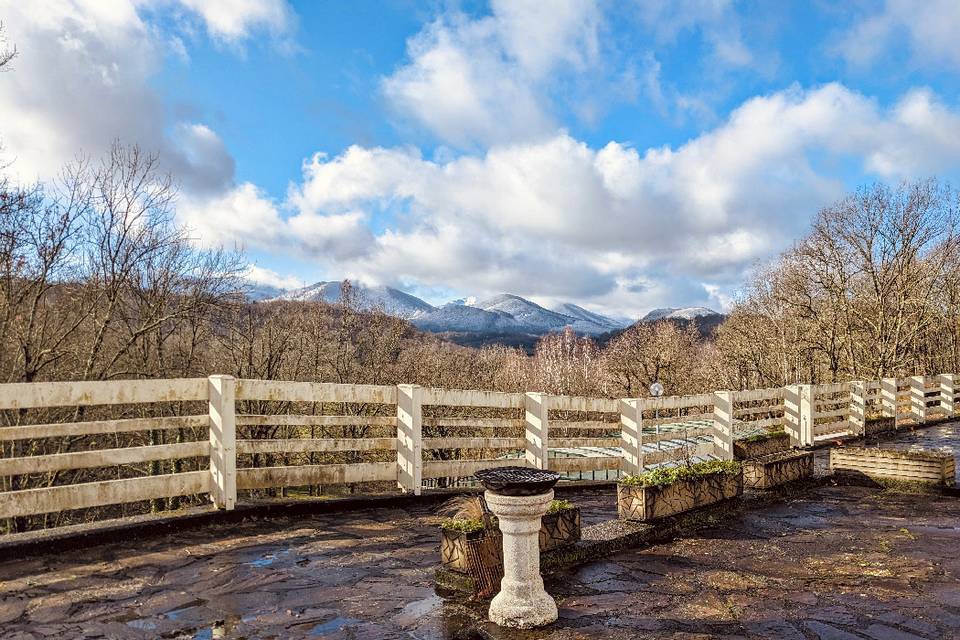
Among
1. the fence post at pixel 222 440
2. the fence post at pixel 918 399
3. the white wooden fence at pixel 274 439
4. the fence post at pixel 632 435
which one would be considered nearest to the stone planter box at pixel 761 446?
the white wooden fence at pixel 274 439

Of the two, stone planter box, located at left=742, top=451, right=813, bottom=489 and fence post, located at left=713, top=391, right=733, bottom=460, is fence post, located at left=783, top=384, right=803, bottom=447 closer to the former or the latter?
fence post, located at left=713, top=391, right=733, bottom=460

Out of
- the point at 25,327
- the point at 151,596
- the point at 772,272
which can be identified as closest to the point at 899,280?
the point at 772,272

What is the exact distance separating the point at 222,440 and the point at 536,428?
3.81m

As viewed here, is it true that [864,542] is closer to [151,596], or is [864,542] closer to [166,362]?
[151,596]

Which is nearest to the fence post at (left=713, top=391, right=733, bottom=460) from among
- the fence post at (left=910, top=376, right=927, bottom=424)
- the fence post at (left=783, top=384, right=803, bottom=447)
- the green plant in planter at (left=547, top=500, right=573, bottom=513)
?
the fence post at (left=783, top=384, right=803, bottom=447)

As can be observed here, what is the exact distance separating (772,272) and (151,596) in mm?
33098

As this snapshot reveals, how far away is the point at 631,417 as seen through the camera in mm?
8578

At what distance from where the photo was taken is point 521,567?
134 inches

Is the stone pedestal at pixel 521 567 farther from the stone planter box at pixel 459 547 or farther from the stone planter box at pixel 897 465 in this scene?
the stone planter box at pixel 897 465

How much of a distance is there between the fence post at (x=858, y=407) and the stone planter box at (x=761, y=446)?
130 inches

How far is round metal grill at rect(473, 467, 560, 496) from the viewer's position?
3305 millimetres

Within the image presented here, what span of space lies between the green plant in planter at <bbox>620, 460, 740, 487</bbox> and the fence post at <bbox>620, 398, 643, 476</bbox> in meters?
2.09

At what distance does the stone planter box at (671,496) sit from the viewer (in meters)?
5.28

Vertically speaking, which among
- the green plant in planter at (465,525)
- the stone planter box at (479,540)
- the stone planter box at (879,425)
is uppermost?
the green plant in planter at (465,525)
